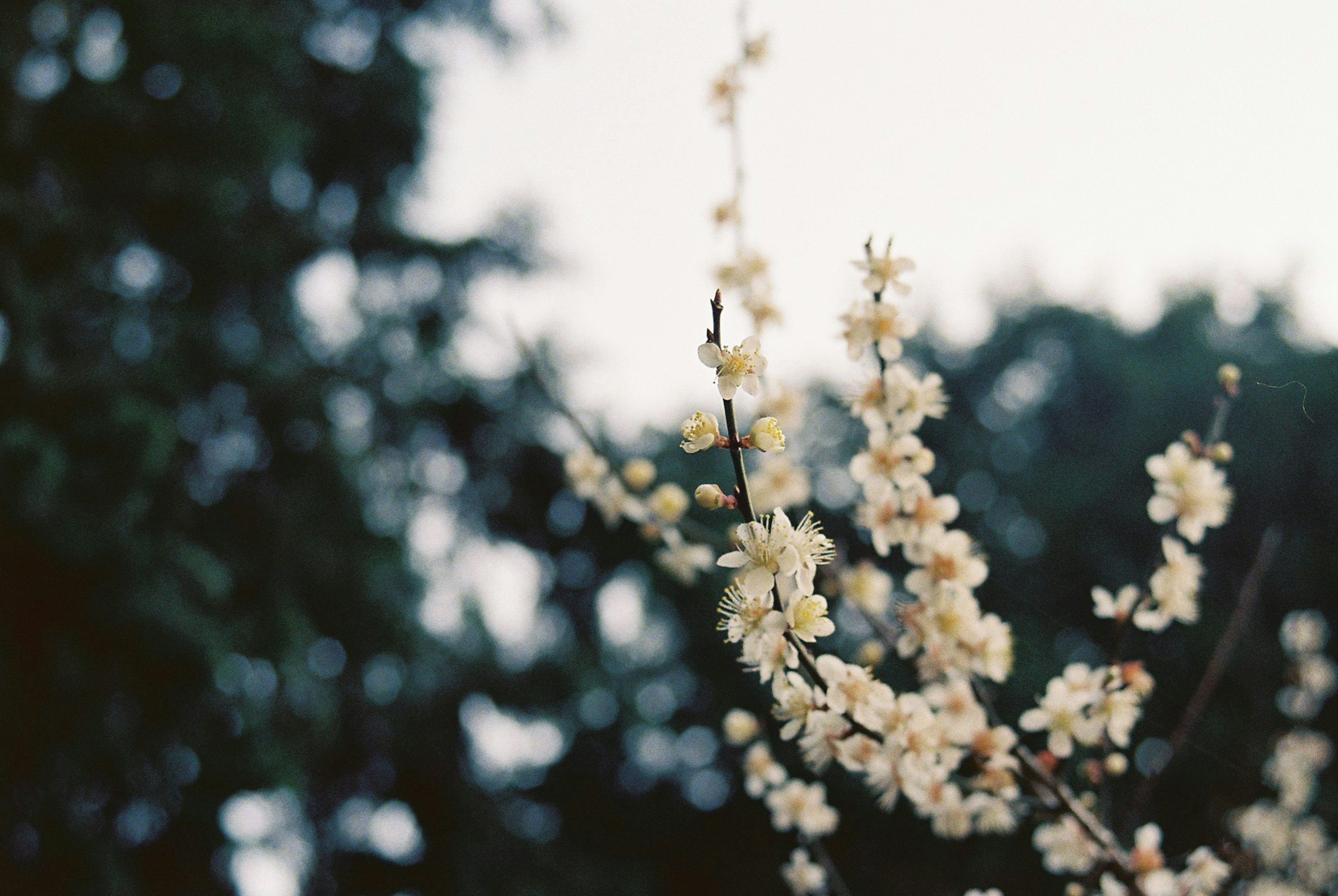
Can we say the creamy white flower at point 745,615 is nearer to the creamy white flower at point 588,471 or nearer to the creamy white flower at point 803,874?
the creamy white flower at point 588,471

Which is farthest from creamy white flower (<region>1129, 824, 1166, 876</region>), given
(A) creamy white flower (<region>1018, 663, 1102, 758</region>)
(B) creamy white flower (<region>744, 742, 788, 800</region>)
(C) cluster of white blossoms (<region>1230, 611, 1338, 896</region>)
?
(C) cluster of white blossoms (<region>1230, 611, 1338, 896</region>)

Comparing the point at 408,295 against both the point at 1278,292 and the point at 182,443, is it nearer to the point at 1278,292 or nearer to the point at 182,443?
the point at 182,443

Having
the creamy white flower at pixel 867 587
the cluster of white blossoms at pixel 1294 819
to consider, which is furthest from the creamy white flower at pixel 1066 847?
the cluster of white blossoms at pixel 1294 819

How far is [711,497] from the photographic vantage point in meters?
0.93

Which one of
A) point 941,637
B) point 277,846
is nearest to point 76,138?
point 277,846

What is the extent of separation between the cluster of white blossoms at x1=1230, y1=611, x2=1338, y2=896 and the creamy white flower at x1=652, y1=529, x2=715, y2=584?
2359 mm

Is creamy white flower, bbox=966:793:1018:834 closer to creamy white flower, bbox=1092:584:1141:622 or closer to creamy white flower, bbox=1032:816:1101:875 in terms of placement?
creamy white flower, bbox=1032:816:1101:875

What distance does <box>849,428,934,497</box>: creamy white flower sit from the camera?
129 cm

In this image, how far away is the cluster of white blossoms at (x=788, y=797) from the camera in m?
1.52

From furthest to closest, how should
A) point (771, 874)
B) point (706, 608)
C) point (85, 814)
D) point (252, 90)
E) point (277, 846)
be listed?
point (771, 874) → point (706, 608) → point (277, 846) → point (252, 90) → point (85, 814)

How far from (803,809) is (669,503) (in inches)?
25.9

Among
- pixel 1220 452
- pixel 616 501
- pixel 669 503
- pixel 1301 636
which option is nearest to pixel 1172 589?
pixel 1220 452

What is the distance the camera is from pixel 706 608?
596 centimetres

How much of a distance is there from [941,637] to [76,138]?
4228 mm
